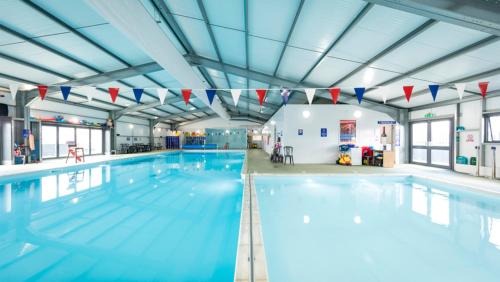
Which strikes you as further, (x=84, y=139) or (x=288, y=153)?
(x=84, y=139)

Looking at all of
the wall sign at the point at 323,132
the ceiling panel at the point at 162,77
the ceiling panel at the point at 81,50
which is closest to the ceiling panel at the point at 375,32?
the wall sign at the point at 323,132

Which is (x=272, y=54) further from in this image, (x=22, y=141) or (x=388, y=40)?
(x=22, y=141)

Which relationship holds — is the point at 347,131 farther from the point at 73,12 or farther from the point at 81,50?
the point at 81,50

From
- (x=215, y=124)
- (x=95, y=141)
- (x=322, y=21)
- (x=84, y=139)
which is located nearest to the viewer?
(x=322, y=21)

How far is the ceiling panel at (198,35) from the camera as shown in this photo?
14.2 ft

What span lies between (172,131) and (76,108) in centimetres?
972

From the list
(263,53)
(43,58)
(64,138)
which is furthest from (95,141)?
(263,53)

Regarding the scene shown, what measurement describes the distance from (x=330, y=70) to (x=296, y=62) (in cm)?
94

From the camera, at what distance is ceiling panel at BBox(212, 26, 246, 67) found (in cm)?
440

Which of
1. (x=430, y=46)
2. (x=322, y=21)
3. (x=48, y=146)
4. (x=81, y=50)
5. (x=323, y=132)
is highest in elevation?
(x=81, y=50)

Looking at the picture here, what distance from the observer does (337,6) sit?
292 cm

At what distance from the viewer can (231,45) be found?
5.03 metres

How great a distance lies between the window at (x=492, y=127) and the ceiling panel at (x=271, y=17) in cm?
590

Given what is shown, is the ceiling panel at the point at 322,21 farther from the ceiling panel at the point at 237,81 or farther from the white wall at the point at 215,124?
the white wall at the point at 215,124
